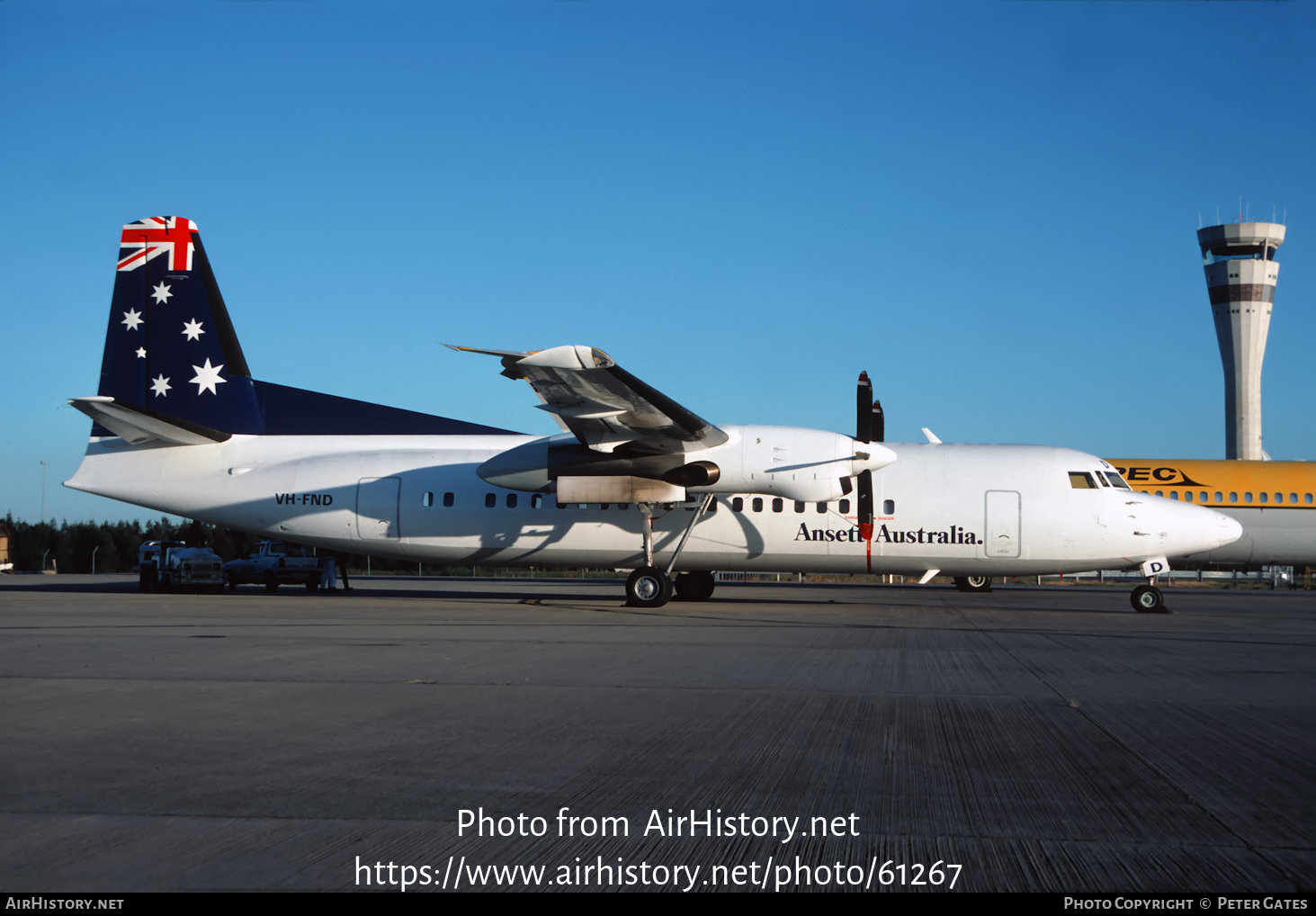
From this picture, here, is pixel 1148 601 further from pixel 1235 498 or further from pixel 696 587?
pixel 1235 498

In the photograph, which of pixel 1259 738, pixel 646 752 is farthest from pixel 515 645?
pixel 1259 738

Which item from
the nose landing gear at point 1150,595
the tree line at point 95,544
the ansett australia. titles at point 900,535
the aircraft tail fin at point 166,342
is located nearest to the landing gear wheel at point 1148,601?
the nose landing gear at point 1150,595

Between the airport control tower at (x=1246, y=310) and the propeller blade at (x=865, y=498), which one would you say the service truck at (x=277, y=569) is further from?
the airport control tower at (x=1246, y=310)

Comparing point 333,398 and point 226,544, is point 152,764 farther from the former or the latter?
point 226,544

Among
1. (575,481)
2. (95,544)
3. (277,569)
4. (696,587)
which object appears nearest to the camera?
(575,481)

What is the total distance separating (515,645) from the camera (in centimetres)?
Answer: 1166

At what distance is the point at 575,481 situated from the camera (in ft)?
60.9

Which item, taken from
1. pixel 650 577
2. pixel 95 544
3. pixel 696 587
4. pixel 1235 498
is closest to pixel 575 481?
pixel 650 577

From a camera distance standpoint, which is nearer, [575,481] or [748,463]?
[748,463]

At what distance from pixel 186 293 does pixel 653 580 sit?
474 inches

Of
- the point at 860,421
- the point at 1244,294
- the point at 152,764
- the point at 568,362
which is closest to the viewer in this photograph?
the point at 152,764

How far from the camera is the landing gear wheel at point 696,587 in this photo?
21.4 m

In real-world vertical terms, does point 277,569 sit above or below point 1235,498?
below

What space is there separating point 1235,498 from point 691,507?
17.7 metres
